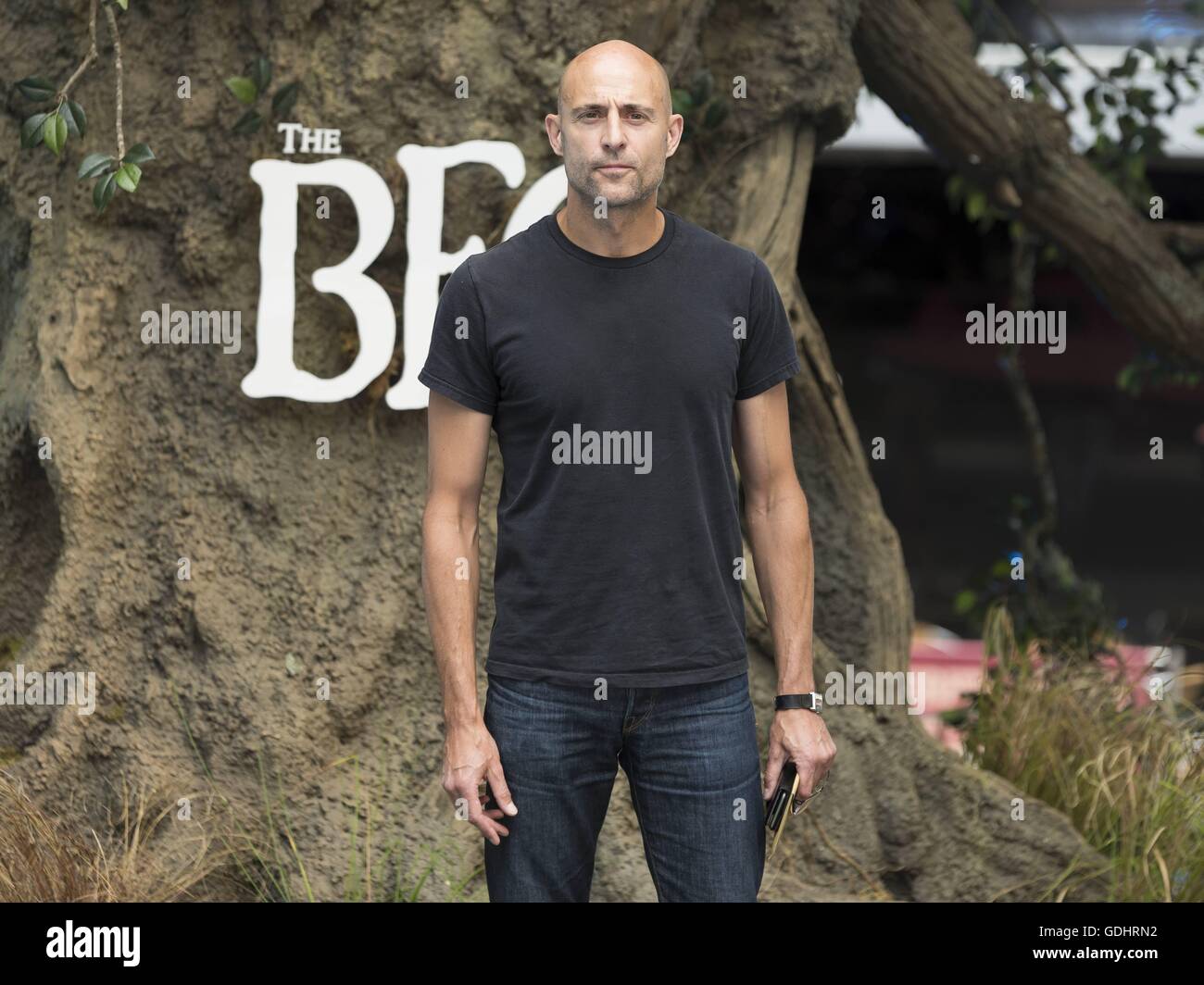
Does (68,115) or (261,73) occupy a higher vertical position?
(261,73)

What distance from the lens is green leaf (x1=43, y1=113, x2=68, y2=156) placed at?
3854mm

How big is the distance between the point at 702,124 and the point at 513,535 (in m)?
2.22

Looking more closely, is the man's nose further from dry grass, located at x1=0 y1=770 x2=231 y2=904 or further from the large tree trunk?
dry grass, located at x1=0 y1=770 x2=231 y2=904

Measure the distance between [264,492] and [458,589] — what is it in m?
1.76

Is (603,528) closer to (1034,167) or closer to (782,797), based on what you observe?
(782,797)

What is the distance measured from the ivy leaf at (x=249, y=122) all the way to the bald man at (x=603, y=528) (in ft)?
5.70

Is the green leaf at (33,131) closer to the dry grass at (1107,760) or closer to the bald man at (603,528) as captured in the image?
the bald man at (603,528)

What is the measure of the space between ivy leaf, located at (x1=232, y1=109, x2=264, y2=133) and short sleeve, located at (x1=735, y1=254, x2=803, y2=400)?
1.99m

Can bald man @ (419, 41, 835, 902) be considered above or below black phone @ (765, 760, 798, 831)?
above

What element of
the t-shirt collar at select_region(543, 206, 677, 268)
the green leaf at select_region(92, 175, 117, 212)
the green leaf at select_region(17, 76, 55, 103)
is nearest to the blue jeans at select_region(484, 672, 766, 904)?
the t-shirt collar at select_region(543, 206, 677, 268)

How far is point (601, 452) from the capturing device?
8.57 feet

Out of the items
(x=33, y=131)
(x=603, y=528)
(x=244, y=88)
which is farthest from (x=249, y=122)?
(x=603, y=528)

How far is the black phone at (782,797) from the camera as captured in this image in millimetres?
2736

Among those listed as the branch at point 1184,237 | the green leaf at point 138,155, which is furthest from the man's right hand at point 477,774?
the branch at point 1184,237
